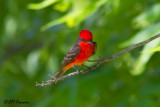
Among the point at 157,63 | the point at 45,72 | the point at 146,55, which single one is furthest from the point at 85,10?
the point at 45,72

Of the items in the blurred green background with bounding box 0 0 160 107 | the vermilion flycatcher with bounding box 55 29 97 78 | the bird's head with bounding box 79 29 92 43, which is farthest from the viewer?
the blurred green background with bounding box 0 0 160 107

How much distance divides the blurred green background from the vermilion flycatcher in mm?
403

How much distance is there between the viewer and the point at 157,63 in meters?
4.33

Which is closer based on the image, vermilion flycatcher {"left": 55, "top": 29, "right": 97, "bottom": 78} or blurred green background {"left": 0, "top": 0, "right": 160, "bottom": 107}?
vermilion flycatcher {"left": 55, "top": 29, "right": 97, "bottom": 78}

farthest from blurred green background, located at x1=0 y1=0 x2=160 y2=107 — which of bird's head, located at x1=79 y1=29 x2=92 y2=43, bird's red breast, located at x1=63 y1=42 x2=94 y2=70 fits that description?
bird's red breast, located at x1=63 y1=42 x2=94 y2=70

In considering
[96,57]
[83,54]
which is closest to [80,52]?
[83,54]

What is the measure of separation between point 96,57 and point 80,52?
55.8 inches

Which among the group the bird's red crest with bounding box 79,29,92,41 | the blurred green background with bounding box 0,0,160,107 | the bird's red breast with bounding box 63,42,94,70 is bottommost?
the bird's red breast with bounding box 63,42,94,70

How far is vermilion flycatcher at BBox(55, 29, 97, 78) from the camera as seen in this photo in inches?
115

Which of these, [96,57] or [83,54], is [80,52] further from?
[96,57]

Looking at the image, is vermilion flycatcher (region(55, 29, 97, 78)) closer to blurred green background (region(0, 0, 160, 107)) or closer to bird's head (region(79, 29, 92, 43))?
bird's head (region(79, 29, 92, 43))

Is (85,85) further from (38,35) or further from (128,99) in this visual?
(38,35)

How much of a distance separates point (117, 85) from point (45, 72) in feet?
4.06

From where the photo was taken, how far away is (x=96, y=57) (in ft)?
14.6
